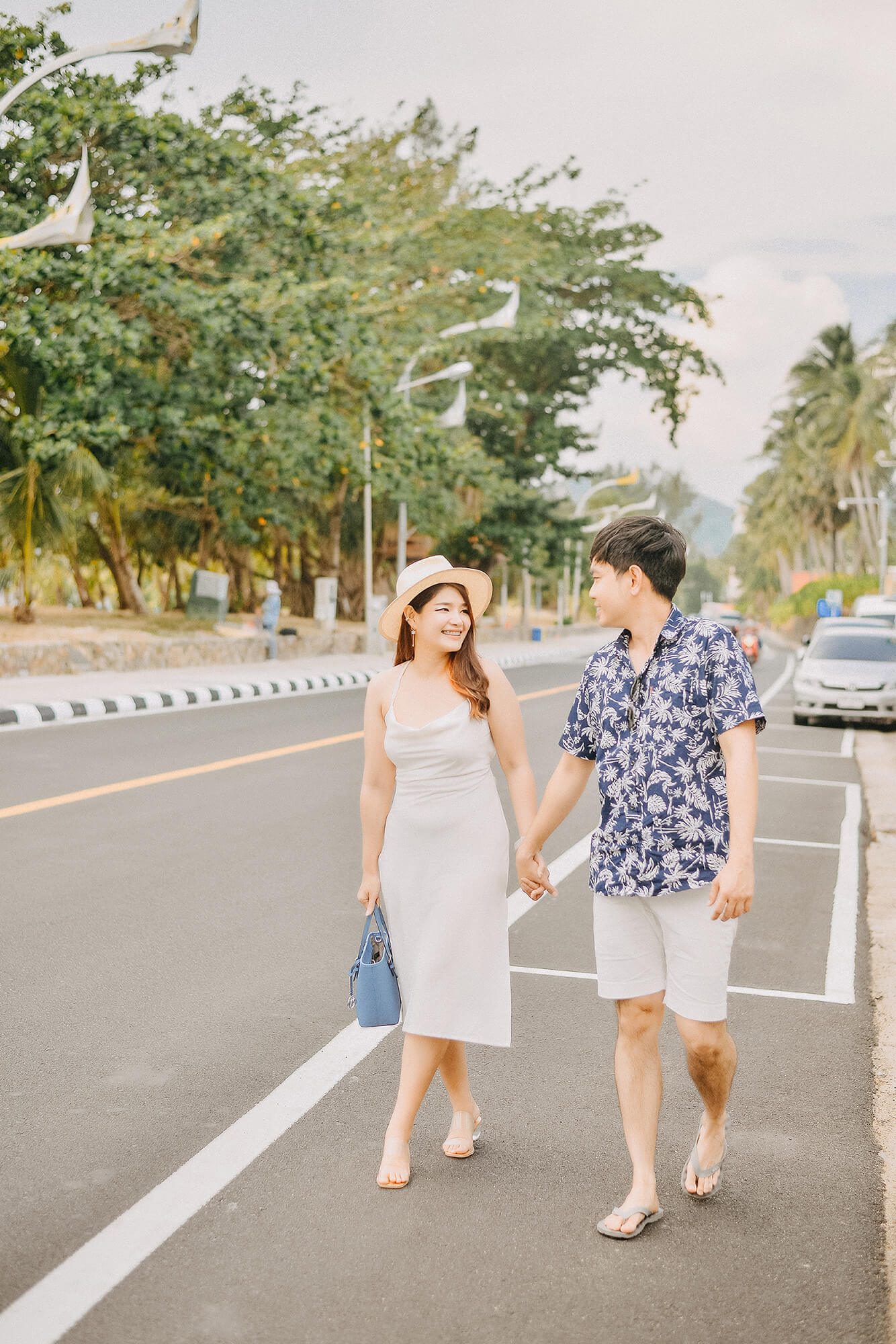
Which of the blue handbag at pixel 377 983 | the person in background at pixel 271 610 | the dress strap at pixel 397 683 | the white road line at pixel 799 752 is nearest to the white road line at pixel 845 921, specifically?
the blue handbag at pixel 377 983

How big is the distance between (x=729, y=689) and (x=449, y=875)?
3.06 ft

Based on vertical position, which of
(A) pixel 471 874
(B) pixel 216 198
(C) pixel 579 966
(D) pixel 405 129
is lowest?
(C) pixel 579 966

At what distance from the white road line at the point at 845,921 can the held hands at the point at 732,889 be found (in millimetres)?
2716

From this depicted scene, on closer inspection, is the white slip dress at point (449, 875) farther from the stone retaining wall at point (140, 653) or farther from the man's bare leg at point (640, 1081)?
the stone retaining wall at point (140, 653)

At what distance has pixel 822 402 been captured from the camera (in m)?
74.2

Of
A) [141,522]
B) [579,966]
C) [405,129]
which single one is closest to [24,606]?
[141,522]

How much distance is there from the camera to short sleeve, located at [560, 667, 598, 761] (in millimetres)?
3646

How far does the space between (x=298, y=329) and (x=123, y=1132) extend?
22690 mm

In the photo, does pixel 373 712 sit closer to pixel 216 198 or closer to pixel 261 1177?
pixel 261 1177

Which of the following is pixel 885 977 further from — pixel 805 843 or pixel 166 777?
pixel 166 777

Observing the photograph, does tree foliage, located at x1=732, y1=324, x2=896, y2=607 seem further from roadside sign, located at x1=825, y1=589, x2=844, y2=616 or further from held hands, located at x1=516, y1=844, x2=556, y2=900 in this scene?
held hands, located at x1=516, y1=844, x2=556, y2=900

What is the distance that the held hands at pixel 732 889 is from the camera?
3344 millimetres

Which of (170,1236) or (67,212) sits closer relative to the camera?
(170,1236)

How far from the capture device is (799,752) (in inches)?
657
